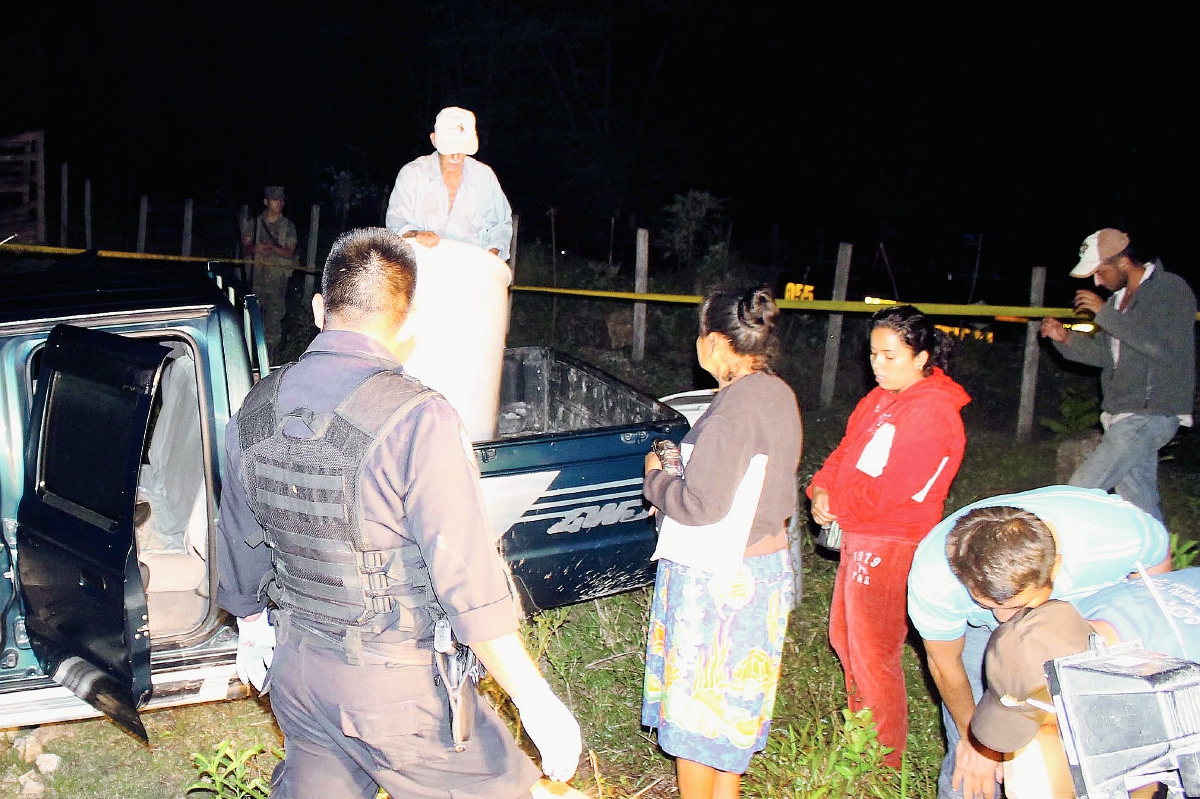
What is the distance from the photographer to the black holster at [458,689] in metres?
2.09

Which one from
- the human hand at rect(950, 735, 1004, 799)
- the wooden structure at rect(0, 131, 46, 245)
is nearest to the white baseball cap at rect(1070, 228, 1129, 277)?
the human hand at rect(950, 735, 1004, 799)

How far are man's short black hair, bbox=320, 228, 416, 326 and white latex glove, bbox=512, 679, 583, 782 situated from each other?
0.87m

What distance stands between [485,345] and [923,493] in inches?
78.5

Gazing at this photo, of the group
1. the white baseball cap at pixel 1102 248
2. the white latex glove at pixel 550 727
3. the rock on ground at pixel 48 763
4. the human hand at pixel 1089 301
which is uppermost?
the white baseball cap at pixel 1102 248

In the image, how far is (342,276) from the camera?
216 cm

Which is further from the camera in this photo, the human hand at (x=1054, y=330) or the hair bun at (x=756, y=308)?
the human hand at (x=1054, y=330)

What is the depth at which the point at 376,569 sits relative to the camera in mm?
2037

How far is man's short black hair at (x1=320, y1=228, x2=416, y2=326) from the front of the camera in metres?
2.15

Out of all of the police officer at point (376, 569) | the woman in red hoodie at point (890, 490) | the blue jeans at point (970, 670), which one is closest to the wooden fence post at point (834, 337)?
the woman in red hoodie at point (890, 490)

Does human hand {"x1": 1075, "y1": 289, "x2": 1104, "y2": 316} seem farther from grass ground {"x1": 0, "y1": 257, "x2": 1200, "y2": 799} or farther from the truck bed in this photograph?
the truck bed

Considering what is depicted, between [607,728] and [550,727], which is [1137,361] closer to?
[607,728]

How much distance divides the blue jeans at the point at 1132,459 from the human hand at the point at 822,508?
5.54ft

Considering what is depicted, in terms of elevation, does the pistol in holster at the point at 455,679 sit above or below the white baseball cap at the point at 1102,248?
below

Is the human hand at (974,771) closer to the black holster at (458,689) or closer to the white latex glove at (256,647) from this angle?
the black holster at (458,689)
